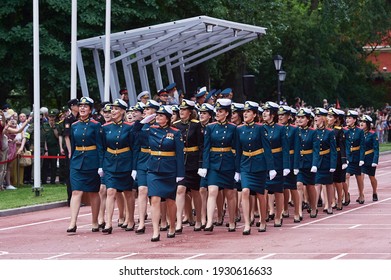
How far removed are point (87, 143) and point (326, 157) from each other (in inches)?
231

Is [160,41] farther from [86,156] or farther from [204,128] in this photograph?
[86,156]

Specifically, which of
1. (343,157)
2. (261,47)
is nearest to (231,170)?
(343,157)

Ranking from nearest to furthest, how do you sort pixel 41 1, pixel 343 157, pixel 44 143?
1. pixel 343 157
2. pixel 44 143
3. pixel 41 1

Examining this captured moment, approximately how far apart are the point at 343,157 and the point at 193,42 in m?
7.72

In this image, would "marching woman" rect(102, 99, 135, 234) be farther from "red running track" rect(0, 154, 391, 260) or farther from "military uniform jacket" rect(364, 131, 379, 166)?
"military uniform jacket" rect(364, 131, 379, 166)

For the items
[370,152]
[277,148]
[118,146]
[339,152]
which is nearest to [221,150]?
[118,146]

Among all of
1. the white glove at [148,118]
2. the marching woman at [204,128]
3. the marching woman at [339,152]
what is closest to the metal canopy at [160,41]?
the marching woman at [339,152]

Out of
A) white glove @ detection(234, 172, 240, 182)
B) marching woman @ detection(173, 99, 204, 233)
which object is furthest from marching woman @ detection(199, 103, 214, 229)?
white glove @ detection(234, 172, 240, 182)

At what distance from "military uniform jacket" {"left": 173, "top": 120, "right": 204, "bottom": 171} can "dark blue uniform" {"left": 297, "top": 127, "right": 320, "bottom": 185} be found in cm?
305

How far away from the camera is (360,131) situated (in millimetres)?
26984

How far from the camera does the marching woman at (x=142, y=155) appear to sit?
1956 cm

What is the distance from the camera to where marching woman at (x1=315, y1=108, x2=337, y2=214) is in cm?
2391
